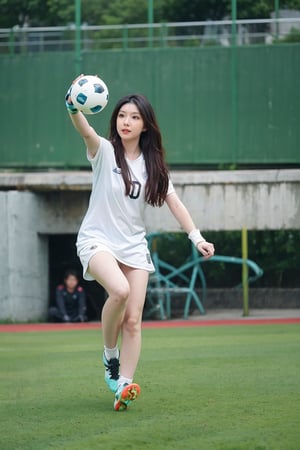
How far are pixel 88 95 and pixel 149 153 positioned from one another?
2.24 ft

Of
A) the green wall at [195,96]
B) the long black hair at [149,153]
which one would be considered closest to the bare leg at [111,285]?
the long black hair at [149,153]

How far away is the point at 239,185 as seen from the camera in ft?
71.3

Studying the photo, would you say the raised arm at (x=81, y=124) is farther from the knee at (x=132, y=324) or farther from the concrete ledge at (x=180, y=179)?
the concrete ledge at (x=180, y=179)

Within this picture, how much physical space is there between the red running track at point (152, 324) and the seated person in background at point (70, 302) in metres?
0.41

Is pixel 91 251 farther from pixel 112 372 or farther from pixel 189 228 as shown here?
pixel 112 372

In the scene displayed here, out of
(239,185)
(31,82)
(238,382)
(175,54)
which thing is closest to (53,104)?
(31,82)

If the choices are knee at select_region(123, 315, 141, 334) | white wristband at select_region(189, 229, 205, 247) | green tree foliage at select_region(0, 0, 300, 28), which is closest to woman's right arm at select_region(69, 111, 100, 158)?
white wristband at select_region(189, 229, 205, 247)

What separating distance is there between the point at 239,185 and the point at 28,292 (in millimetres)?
4361

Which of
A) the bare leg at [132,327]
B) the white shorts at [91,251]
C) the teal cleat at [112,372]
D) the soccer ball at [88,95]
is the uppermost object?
the soccer ball at [88,95]

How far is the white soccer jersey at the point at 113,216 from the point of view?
8.16m

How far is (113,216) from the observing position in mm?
8164

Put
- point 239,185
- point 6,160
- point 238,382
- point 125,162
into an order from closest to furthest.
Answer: point 125,162
point 238,382
point 239,185
point 6,160

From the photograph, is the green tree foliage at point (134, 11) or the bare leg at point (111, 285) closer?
the bare leg at point (111, 285)

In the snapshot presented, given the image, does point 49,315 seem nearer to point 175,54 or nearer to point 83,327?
point 83,327
